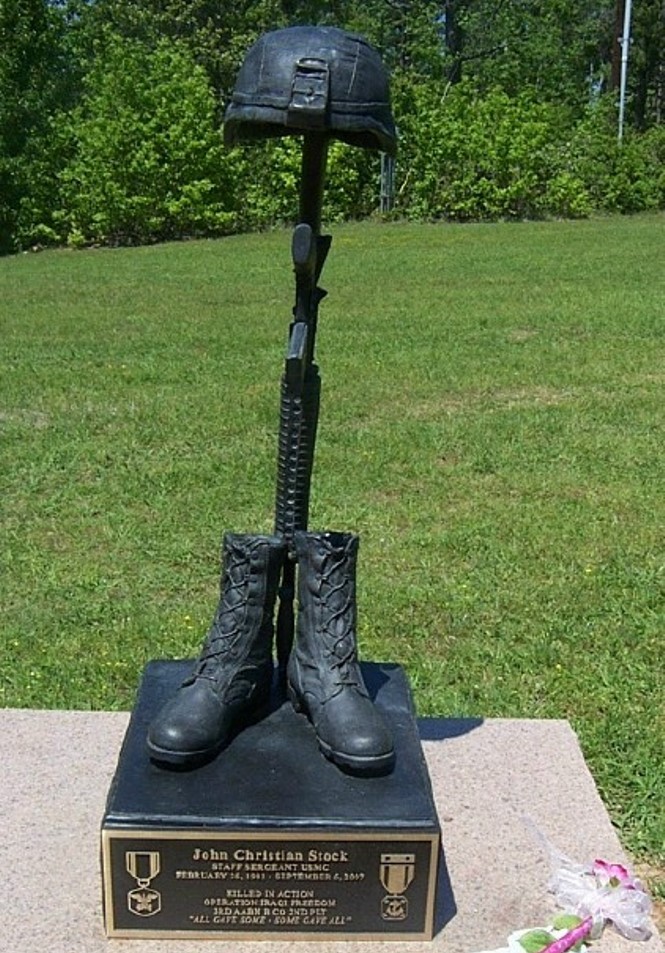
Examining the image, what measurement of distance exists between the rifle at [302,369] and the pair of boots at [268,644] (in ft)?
0.26

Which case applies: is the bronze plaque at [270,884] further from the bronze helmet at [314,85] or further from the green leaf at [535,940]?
the bronze helmet at [314,85]

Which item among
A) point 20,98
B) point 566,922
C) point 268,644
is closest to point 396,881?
point 566,922

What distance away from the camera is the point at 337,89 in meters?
2.06

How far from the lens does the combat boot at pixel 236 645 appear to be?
227 cm

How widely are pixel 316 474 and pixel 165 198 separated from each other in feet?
43.6

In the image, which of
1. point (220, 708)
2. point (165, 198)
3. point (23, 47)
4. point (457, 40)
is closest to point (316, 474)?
point (220, 708)

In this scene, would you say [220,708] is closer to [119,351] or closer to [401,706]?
[401,706]

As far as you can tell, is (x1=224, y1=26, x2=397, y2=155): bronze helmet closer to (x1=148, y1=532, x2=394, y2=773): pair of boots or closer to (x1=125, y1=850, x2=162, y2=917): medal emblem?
(x1=148, y1=532, x2=394, y2=773): pair of boots

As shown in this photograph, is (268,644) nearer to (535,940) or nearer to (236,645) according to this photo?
(236,645)

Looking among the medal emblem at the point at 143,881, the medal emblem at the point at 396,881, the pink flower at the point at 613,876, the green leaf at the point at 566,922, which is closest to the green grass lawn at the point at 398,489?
the pink flower at the point at 613,876

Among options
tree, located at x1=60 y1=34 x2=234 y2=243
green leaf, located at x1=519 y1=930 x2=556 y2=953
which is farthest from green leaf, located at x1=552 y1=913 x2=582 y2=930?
tree, located at x1=60 y1=34 x2=234 y2=243

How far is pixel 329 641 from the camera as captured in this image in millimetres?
2330

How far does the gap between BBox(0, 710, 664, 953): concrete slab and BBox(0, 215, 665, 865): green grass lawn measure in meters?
0.13

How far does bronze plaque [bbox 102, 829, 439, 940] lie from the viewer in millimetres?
2037
